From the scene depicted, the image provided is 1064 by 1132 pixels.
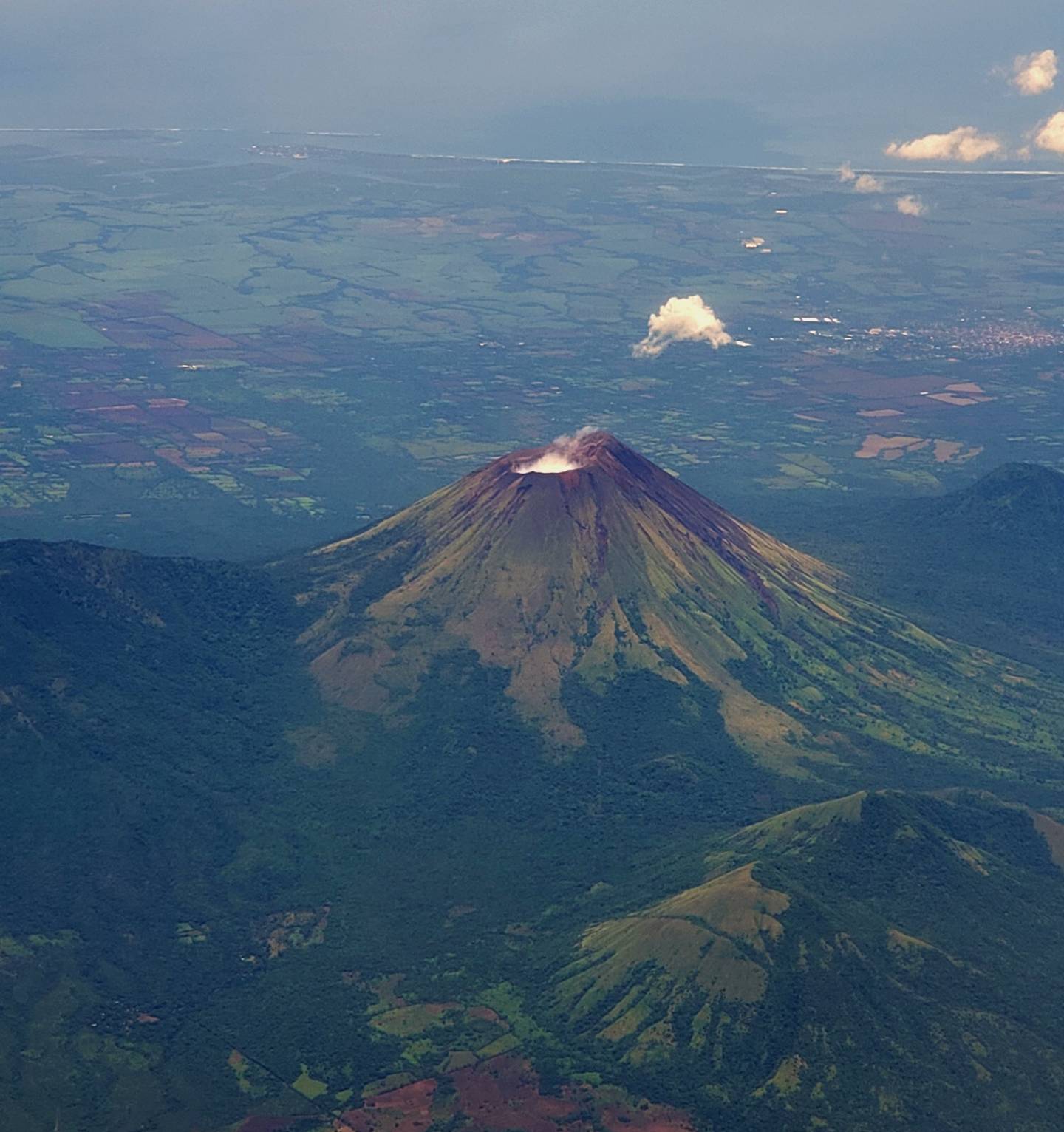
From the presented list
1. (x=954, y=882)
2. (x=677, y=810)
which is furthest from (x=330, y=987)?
(x=954, y=882)

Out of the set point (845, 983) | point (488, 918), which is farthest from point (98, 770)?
point (845, 983)

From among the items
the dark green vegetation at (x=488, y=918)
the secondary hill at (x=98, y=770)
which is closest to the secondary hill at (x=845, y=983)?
the dark green vegetation at (x=488, y=918)

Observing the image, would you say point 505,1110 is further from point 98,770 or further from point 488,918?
point 98,770

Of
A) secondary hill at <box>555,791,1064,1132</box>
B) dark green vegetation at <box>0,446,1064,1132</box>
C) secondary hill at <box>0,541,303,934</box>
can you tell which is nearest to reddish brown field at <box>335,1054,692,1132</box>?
dark green vegetation at <box>0,446,1064,1132</box>

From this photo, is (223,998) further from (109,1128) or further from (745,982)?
(745,982)

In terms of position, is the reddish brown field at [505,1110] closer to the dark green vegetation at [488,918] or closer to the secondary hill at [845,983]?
the dark green vegetation at [488,918]

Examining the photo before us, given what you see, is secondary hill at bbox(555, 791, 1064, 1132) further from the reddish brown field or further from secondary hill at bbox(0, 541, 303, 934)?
secondary hill at bbox(0, 541, 303, 934)
